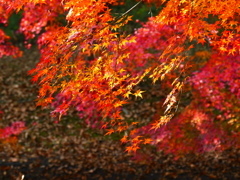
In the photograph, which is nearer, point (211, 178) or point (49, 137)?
point (211, 178)

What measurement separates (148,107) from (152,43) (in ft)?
11.0

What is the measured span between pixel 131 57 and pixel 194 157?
10.6ft

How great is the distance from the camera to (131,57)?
32.3ft

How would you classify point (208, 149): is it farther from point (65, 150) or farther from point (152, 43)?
point (65, 150)

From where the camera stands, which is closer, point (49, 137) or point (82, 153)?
point (82, 153)

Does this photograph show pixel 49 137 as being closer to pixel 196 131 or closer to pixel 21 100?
pixel 21 100

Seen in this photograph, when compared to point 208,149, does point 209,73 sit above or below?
above

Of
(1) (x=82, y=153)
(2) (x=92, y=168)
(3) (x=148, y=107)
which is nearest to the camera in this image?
(2) (x=92, y=168)

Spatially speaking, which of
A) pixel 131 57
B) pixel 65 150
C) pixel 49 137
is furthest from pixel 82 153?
pixel 131 57

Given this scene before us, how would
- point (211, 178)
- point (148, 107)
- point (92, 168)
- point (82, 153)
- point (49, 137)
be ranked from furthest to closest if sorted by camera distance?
point (148, 107) → point (49, 137) → point (82, 153) → point (92, 168) → point (211, 178)

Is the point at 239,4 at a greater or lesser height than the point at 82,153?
greater

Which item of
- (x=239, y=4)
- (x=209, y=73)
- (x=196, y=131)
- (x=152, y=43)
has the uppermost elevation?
(x=239, y=4)

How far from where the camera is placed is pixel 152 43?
982 cm

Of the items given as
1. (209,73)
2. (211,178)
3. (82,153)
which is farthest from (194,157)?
(82,153)
